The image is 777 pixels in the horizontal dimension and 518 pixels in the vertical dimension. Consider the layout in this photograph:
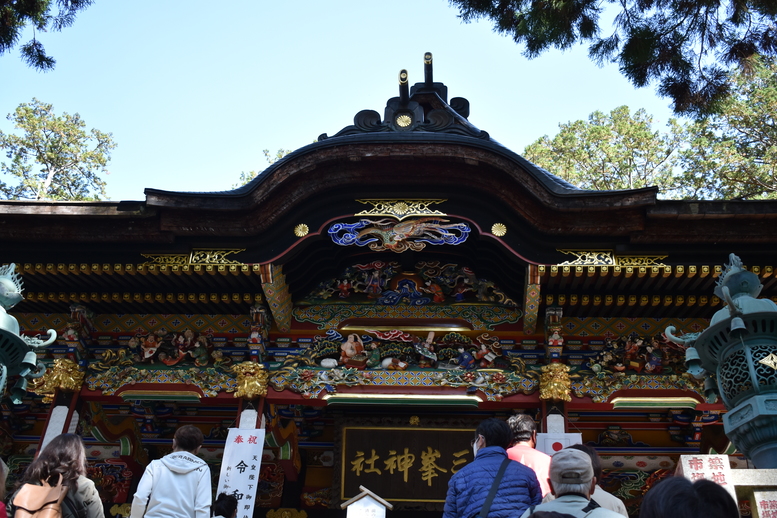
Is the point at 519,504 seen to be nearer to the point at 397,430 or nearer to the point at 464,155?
the point at 464,155

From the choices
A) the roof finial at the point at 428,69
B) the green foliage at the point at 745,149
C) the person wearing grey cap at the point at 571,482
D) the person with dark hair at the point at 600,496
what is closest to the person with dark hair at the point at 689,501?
the person wearing grey cap at the point at 571,482

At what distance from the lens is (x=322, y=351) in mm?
8516

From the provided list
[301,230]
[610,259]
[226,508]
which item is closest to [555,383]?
[610,259]

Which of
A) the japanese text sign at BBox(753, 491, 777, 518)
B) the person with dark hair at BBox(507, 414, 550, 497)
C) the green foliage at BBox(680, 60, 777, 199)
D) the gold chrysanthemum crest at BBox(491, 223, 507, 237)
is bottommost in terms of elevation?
the japanese text sign at BBox(753, 491, 777, 518)

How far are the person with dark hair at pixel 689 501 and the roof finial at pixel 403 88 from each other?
26.5ft

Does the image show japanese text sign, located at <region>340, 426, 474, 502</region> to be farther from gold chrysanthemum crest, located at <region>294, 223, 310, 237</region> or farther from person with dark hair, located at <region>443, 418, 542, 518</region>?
person with dark hair, located at <region>443, 418, 542, 518</region>

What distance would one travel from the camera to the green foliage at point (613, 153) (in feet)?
59.5

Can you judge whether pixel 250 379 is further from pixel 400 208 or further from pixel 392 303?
pixel 400 208

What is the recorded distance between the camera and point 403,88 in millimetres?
9641

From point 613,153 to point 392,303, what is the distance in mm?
11528

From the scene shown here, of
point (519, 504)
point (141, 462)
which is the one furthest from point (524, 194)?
point (141, 462)

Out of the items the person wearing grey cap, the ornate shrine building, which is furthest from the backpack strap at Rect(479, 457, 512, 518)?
the ornate shrine building

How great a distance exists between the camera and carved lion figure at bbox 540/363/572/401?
7.77m

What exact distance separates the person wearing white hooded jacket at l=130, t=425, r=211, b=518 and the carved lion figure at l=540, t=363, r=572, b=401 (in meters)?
4.38
